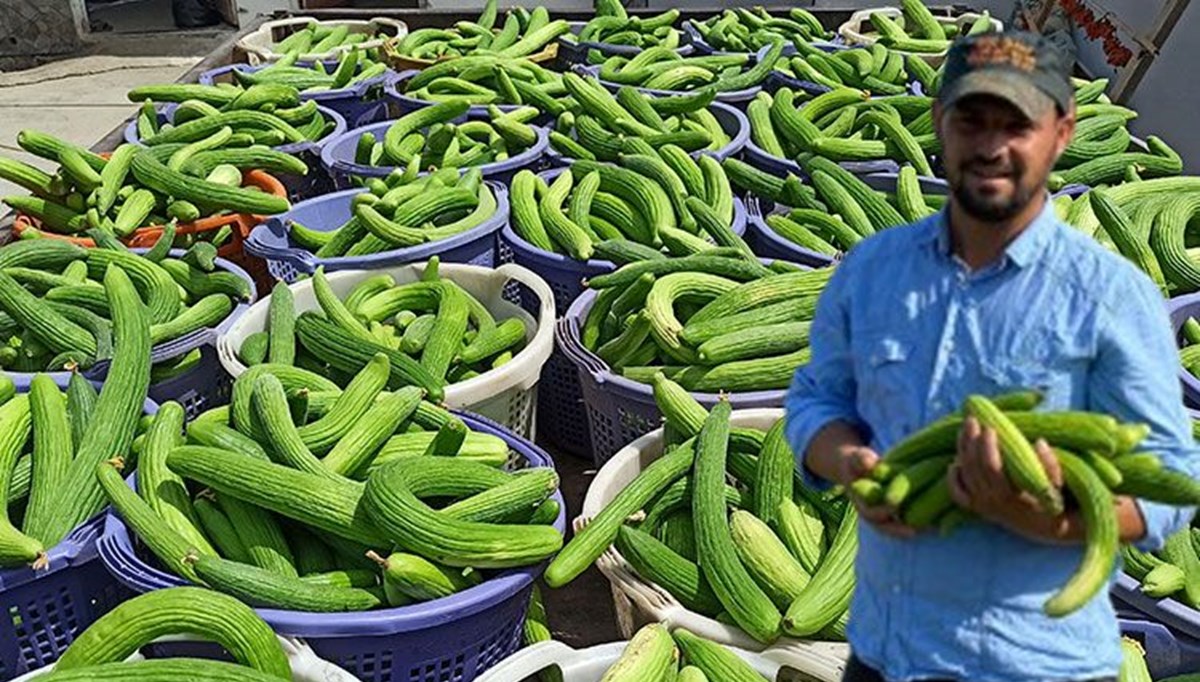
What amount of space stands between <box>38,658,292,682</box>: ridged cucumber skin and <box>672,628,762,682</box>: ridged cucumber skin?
0.82 m

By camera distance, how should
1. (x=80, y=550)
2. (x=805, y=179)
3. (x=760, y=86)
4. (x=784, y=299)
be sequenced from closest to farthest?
(x=80, y=550), (x=784, y=299), (x=805, y=179), (x=760, y=86)

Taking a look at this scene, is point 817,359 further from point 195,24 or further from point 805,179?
point 195,24

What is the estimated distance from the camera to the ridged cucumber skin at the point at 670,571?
95.9 inches

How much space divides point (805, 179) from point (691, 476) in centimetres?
212

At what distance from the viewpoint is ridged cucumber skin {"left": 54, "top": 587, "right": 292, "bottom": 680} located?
7.04ft

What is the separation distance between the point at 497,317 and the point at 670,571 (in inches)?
60.0

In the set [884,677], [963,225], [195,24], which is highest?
[963,225]

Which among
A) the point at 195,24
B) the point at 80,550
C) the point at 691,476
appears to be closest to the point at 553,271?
the point at 691,476

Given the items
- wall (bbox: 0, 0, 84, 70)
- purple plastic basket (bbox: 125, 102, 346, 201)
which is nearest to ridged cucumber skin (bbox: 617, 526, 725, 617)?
purple plastic basket (bbox: 125, 102, 346, 201)

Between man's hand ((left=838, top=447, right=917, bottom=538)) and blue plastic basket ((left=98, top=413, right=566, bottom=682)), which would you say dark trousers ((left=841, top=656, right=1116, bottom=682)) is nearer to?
man's hand ((left=838, top=447, right=917, bottom=538))

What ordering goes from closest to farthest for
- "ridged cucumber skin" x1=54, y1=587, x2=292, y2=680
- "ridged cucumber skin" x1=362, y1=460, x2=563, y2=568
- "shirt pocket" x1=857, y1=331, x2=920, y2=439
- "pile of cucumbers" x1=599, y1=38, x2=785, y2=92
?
"shirt pocket" x1=857, y1=331, x2=920, y2=439 → "ridged cucumber skin" x1=54, y1=587, x2=292, y2=680 → "ridged cucumber skin" x1=362, y1=460, x2=563, y2=568 → "pile of cucumbers" x1=599, y1=38, x2=785, y2=92

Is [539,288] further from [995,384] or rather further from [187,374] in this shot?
[995,384]

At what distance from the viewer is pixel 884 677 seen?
59.8 inches

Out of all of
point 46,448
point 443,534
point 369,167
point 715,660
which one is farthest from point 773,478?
point 369,167
